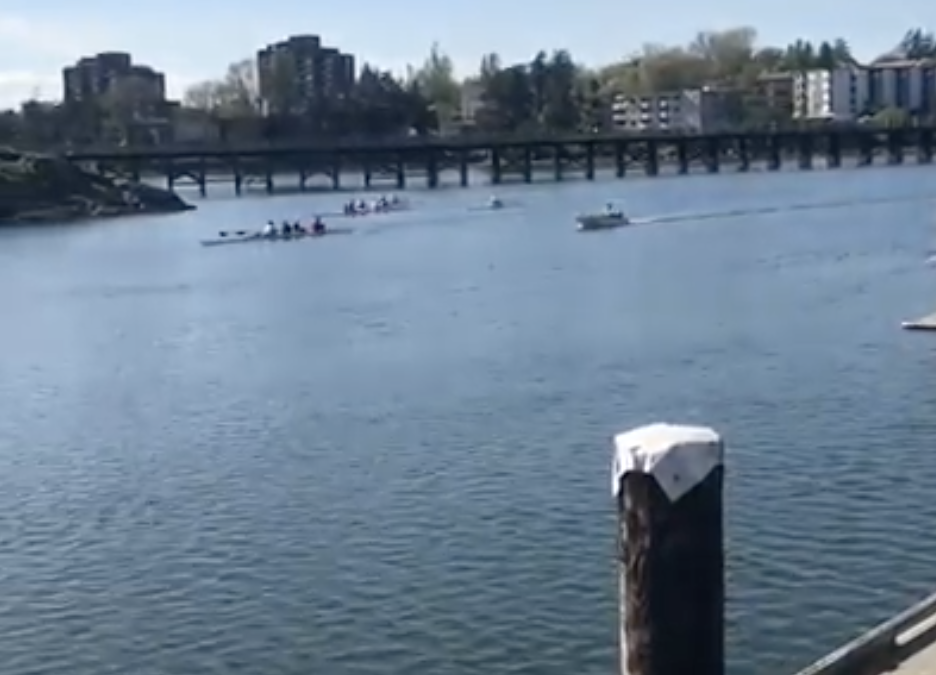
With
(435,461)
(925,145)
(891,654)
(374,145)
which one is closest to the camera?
(891,654)

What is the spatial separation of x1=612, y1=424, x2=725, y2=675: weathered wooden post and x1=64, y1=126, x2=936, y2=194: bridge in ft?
414

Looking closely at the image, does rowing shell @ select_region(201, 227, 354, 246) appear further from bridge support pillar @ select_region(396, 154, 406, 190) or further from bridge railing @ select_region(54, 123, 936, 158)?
bridge support pillar @ select_region(396, 154, 406, 190)

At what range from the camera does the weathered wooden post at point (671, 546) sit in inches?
228

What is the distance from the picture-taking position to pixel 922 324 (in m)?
37.8

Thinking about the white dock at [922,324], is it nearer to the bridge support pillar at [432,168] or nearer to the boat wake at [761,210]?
the boat wake at [761,210]

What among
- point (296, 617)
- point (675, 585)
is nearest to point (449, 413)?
point (296, 617)

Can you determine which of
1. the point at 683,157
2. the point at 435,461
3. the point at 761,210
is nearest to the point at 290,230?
the point at 761,210

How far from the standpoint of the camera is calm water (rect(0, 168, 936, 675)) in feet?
55.6

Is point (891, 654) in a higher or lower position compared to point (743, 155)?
higher

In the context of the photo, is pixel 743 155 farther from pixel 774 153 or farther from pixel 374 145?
pixel 374 145

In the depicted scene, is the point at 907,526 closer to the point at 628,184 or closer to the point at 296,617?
the point at 296,617

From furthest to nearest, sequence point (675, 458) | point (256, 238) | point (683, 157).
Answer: point (683, 157) < point (256, 238) < point (675, 458)

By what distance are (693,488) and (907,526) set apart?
47.9 ft

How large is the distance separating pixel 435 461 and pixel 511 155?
141591 millimetres
